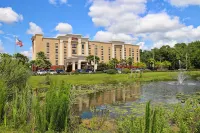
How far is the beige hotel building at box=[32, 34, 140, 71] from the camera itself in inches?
3900

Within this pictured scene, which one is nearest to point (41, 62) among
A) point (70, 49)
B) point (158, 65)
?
point (70, 49)

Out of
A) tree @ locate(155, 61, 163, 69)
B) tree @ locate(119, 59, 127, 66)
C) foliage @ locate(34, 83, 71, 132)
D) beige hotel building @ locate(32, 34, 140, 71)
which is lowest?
foliage @ locate(34, 83, 71, 132)

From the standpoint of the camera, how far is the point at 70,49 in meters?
106

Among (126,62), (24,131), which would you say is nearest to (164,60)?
(126,62)

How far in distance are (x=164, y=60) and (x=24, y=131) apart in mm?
115437

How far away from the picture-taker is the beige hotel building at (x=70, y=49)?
99.1 meters

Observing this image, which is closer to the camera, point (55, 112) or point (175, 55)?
point (55, 112)

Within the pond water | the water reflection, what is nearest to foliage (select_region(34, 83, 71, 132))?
the pond water

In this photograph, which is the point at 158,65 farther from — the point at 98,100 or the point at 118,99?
the point at 98,100

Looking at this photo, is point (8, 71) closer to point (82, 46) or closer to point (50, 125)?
point (50, 125)

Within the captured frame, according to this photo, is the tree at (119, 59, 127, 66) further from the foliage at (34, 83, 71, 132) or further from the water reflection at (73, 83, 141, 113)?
the foliage at (34, 83, 71, 132)

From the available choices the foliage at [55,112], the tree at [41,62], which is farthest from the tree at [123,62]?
the foliage at [55,112]

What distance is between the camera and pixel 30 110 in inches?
538

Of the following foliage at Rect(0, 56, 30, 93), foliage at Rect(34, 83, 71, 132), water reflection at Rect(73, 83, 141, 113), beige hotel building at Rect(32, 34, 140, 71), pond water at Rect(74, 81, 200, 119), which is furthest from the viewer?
beige hotel building at Rect(32, 34, 140, 71)
